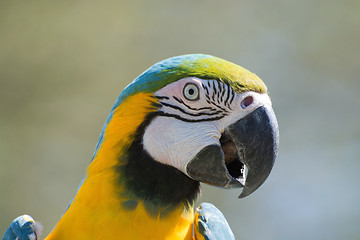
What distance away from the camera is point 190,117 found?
1987 millimetres

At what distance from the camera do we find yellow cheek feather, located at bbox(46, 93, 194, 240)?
1.95 metres

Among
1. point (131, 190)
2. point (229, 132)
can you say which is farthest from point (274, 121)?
point (131, 190)

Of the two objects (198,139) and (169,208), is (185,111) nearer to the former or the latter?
(198,139)

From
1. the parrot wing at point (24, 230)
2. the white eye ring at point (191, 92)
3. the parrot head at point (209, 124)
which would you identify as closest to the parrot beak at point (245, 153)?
the parrot head at point (209, 124)

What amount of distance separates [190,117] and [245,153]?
0.87 feet

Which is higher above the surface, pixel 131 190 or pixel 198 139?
pixel 198 139

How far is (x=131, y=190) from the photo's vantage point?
77.4 inches

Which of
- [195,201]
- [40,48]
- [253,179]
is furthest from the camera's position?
[40,48]

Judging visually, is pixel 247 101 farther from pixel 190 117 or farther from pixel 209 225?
pixel 209 225

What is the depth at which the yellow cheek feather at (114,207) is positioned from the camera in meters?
1.95

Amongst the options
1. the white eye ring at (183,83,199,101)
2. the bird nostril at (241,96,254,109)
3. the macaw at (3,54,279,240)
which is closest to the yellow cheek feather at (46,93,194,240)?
the macaw at (3,54,279,240)

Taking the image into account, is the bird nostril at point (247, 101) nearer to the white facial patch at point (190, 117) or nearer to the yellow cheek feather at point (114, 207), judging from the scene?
the white facial patch at point (190, 117)

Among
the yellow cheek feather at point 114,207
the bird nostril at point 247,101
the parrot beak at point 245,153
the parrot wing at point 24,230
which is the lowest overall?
the parrot wing at point 24,230

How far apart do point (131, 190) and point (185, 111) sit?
377 millimetres
